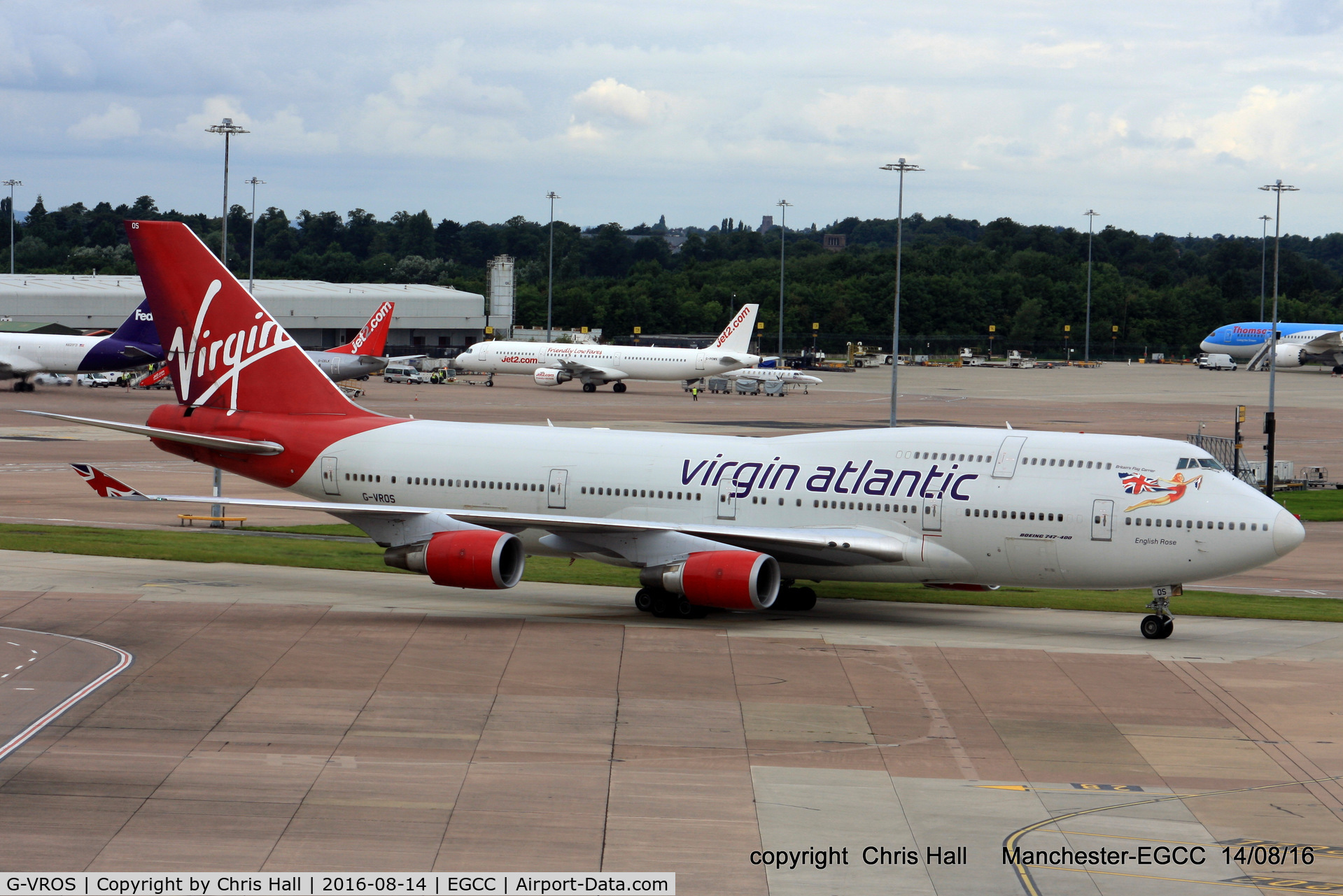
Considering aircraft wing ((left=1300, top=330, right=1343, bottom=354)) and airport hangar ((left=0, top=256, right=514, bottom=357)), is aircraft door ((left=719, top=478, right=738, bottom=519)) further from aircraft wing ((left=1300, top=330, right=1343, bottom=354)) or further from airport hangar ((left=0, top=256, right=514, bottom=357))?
aircraft wing ((left=1300, top=330, right=1343, bottom=354))

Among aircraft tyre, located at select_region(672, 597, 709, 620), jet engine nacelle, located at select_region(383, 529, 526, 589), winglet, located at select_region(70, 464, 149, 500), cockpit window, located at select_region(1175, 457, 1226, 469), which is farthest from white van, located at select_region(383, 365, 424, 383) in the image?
cockpit window, located at select_region(1175, 457, 1226, 469)

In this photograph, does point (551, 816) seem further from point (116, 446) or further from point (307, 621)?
point (116, 446)

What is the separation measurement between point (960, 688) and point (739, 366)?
95736 millimetres

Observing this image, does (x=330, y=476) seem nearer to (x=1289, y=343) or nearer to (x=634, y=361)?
(x=634, y=361)

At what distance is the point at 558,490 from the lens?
35.7 meters

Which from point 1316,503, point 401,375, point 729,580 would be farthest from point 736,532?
point 401,375

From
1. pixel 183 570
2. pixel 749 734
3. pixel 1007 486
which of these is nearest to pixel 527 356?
pixel 183 570

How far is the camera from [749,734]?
23281mm

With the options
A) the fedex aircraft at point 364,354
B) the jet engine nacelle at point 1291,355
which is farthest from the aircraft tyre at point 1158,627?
the jet engine nacelle at point 1291,355

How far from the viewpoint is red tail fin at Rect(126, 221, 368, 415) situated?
38.2 meters

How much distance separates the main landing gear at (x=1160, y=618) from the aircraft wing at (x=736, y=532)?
5.49m

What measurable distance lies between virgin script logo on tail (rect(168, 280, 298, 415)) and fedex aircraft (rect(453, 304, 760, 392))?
84212 millimetres

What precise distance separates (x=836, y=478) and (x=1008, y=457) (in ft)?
12.9

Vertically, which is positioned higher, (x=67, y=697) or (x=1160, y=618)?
(x=1160, y=618)
